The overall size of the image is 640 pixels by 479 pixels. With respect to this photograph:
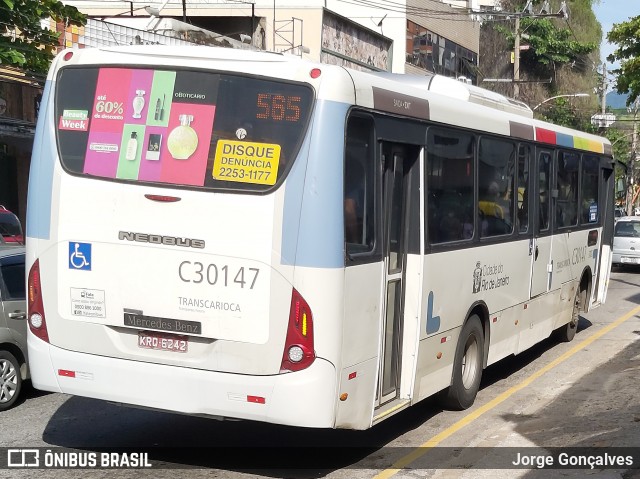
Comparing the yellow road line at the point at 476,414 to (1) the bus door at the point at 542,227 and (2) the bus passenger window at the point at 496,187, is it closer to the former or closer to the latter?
(1) the bus door at the point at 542,227

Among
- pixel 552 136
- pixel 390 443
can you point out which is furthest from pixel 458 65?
pixel 390 443

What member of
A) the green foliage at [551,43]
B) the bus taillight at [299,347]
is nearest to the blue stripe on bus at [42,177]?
the bus taillight at [299,347]

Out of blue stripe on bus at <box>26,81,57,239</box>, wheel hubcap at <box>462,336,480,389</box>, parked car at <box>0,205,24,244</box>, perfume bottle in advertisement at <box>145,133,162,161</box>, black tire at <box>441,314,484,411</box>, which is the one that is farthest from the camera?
parked car at <box>0,205,24,244</box>

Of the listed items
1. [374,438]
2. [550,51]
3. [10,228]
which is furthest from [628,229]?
[550,51]

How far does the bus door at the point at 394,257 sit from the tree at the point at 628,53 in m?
24.6

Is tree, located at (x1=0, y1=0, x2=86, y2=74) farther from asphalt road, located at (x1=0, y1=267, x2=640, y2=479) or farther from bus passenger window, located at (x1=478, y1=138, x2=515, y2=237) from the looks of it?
Answer: bus passenger window, located at (x1=478, y1=138, x2=515, y2=237)

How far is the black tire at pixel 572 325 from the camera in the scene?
48.5ft

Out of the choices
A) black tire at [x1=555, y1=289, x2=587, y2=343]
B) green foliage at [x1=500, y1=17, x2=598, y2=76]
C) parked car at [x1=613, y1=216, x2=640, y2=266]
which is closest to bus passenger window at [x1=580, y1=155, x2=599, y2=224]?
black tire at [x1=555, y1=289, x2=587, y2=343]

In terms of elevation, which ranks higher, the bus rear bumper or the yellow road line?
the bus rear bumper

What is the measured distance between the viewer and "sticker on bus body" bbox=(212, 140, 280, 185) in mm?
6801

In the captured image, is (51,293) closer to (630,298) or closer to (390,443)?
(390,443)

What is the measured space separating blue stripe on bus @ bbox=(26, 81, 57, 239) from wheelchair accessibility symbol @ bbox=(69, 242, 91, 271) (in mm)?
254

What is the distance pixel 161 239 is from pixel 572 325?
376 inches

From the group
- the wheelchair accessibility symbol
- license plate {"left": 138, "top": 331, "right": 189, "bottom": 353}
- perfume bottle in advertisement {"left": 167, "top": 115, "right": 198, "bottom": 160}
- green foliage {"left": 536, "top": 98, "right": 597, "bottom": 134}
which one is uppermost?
green foliage {"left": 536, "top": 98, "right": 597, "bottom": 134}
